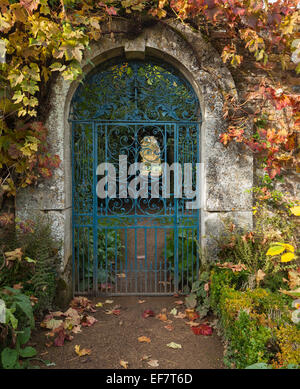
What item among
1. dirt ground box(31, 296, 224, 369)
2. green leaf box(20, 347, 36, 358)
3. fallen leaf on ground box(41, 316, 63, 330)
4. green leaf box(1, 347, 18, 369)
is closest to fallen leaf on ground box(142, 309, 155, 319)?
dirt ground box(31, 296, 224, 369)

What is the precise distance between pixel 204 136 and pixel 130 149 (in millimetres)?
971

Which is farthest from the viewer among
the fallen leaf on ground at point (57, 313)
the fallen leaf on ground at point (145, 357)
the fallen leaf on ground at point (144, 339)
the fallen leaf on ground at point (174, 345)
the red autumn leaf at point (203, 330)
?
the fallen leaf on ground at point (57, 313)

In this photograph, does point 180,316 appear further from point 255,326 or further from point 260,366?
point 260,366

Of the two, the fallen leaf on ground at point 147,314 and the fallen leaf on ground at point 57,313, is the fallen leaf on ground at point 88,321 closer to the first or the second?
the fallen leaf on ground at point 57,313

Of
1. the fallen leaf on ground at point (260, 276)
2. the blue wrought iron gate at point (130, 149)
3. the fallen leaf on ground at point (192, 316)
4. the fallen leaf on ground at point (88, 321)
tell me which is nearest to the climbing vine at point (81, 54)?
the blue wrought iron gate at point (130, 149)

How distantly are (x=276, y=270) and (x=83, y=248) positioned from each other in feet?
7.71

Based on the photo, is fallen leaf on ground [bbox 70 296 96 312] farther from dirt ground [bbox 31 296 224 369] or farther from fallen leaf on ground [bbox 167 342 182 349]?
fallen leaf on ground [bbox 167 342 182 349]

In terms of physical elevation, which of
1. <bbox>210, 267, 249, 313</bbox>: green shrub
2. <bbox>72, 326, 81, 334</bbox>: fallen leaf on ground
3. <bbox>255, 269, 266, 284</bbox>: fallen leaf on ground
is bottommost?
<bbox>72, 326, 81, 334</bbox>: fallen leaf on ground

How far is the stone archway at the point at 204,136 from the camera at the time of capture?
3.85 m

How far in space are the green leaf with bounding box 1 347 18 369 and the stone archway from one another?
1287 millimetres

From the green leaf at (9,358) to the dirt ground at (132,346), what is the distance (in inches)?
15.3

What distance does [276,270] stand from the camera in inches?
135

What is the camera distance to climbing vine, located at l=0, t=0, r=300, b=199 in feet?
10.7

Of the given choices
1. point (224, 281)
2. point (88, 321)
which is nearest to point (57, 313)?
point (88, 321)
